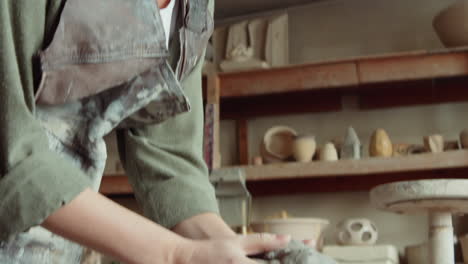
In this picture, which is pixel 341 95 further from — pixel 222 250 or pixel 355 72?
pixel 222 250

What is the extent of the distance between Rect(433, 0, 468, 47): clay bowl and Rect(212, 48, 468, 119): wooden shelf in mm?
109

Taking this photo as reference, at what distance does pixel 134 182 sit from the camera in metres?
0.89

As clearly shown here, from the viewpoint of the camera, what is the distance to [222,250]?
2.14 ft

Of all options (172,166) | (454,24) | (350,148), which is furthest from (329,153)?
(172,166)

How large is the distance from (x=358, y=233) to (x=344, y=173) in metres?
0.26

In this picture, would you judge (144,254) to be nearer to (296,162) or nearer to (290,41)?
(296,162)

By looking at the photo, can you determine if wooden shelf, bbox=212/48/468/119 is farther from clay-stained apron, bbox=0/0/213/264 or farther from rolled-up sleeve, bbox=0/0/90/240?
rolled-up sleeve, bbox=0/0/90/240

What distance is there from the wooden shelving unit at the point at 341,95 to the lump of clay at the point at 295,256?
75.9 inches

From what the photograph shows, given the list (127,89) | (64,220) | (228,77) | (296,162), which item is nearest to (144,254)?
(64,220)

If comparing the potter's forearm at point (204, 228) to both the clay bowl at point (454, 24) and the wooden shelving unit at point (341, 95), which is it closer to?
the wooden shelving unit at point (341, 95)

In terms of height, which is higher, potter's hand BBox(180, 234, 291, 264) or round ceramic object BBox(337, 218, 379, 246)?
potter's hand BBox(180, 234, 291, 264)

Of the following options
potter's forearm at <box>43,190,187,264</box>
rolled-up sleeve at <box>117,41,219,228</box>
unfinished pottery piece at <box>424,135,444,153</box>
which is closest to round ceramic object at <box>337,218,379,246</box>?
unfinished pottery piece at <box>424,135,444,153</box>

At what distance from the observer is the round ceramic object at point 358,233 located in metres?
2.68

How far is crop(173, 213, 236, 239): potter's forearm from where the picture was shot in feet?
2.60
